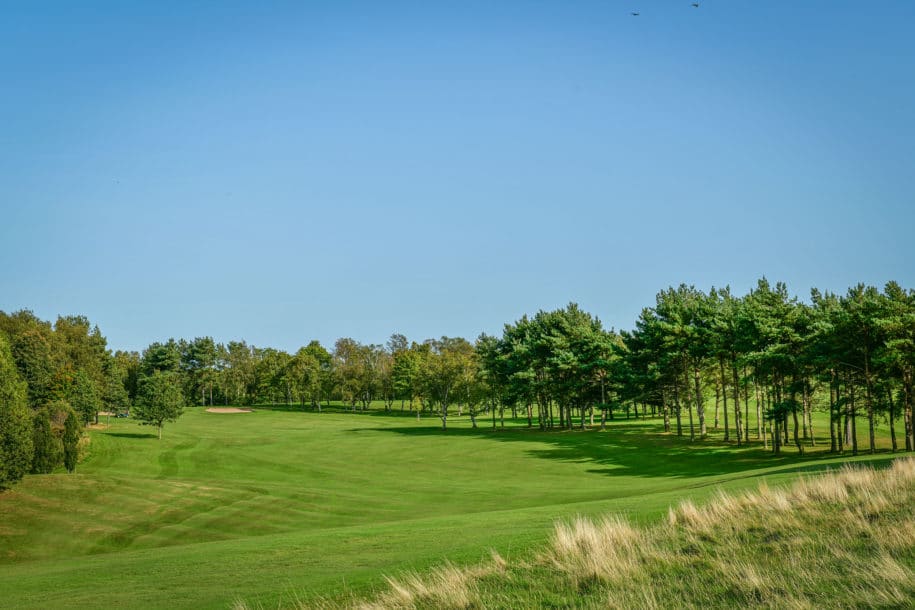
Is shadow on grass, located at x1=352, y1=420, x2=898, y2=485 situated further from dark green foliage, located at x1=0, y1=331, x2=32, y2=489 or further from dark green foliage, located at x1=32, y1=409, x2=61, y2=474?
dark green foliage, located at x1=32, y1=409, x2=61, y2=474

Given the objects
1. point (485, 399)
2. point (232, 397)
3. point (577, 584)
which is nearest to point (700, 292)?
point (485, 399)

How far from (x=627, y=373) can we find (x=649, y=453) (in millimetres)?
16366

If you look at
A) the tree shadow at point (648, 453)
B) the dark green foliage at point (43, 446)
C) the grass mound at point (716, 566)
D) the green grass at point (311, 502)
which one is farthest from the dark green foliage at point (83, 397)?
the grass mound at point (716, 566)

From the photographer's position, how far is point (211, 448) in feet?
224

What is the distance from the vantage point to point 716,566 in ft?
36.4

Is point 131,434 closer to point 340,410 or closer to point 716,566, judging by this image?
point 340,410

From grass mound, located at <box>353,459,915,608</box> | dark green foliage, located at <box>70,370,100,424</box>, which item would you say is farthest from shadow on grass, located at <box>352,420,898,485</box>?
dark green foliage, located at <box>70,370,100,424</box>

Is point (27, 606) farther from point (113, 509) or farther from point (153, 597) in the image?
point (113, 509)

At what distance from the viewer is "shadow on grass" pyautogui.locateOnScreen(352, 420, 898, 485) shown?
4830 cm

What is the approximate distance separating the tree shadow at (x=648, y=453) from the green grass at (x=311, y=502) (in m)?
0.22

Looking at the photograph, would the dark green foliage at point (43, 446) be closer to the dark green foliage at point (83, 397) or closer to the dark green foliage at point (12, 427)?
the dark green foliage at point (12, 427)

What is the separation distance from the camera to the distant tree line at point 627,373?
152ft

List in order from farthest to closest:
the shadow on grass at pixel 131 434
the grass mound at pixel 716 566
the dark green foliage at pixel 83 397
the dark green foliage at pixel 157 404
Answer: the dark green foliage at pixel 83 397 < the dark green foliage at pixel 157 404 < the shadow on grass at pixel 131 434 < the grass mound at pixel 716 566

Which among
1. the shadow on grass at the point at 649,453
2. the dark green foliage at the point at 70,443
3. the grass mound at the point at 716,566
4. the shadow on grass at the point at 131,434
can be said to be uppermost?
the grass mound at the point at 716,566
